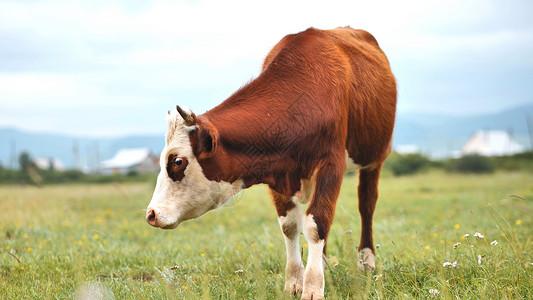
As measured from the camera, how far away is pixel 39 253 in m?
6.86

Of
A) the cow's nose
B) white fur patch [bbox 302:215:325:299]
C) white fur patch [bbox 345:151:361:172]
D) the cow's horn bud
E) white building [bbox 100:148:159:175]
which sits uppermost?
the cow's horn bud

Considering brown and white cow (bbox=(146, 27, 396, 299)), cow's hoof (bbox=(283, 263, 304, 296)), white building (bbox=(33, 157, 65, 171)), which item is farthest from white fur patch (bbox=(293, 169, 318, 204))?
white building (bbox=(33, 157, 65, 171))

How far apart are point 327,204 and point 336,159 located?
402mm

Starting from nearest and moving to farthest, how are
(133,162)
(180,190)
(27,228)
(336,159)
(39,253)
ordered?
(180,190) < (336,159) < (39,253) < (27,228) < (133,162)

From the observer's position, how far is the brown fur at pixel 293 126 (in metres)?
4.35

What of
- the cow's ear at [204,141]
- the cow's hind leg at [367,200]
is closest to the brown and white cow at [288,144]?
the cow's ear at [204,141]

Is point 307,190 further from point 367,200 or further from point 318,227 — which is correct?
point 367,200

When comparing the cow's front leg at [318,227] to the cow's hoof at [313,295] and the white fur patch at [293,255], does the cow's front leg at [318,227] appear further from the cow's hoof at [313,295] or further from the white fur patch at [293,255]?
the white fur patch at [293,255]

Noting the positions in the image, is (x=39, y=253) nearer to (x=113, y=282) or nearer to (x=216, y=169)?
(x=113, y=282)

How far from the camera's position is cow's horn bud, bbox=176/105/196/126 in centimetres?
401

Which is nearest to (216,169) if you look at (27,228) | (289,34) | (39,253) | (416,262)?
(289,34)

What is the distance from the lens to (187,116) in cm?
407

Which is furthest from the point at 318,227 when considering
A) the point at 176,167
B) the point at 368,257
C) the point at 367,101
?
the point at 368,257

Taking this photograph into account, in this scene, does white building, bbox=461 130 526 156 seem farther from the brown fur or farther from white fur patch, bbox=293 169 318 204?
white fur patch, bbox=293 169 318 204
